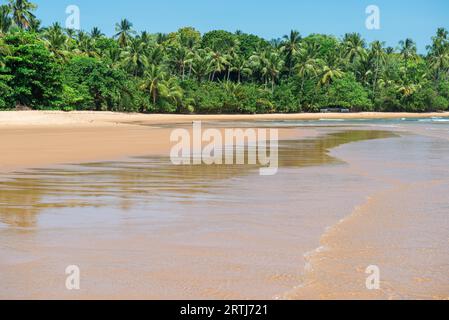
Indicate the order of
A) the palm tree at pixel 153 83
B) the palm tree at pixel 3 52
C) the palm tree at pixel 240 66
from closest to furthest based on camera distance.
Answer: the palm tree at pixel 3 52, the palm tree at pixel 153 83, the palm tree at pixel 240 66

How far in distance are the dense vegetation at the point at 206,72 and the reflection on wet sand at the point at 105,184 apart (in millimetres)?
41556

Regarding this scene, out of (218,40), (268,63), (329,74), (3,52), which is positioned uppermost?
(218,40)

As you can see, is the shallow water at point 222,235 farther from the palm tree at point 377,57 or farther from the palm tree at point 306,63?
the palm tree at point 377,57

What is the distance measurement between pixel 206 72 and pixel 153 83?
55.5ft

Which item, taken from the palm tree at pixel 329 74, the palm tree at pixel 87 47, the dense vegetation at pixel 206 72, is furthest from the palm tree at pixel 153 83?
the palm tree at pixel 329 74

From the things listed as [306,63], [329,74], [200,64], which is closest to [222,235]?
[200,64]

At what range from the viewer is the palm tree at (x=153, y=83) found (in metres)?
77.1

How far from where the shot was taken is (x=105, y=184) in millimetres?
12078

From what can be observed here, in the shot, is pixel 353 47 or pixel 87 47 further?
pixel 353 47

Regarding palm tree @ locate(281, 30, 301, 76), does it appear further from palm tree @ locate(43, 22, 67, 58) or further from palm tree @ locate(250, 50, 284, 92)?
palm tree @ locate(43, 22, 67, 58)

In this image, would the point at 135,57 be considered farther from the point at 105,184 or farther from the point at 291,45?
the point at 105,184

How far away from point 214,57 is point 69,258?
88.1 meters
